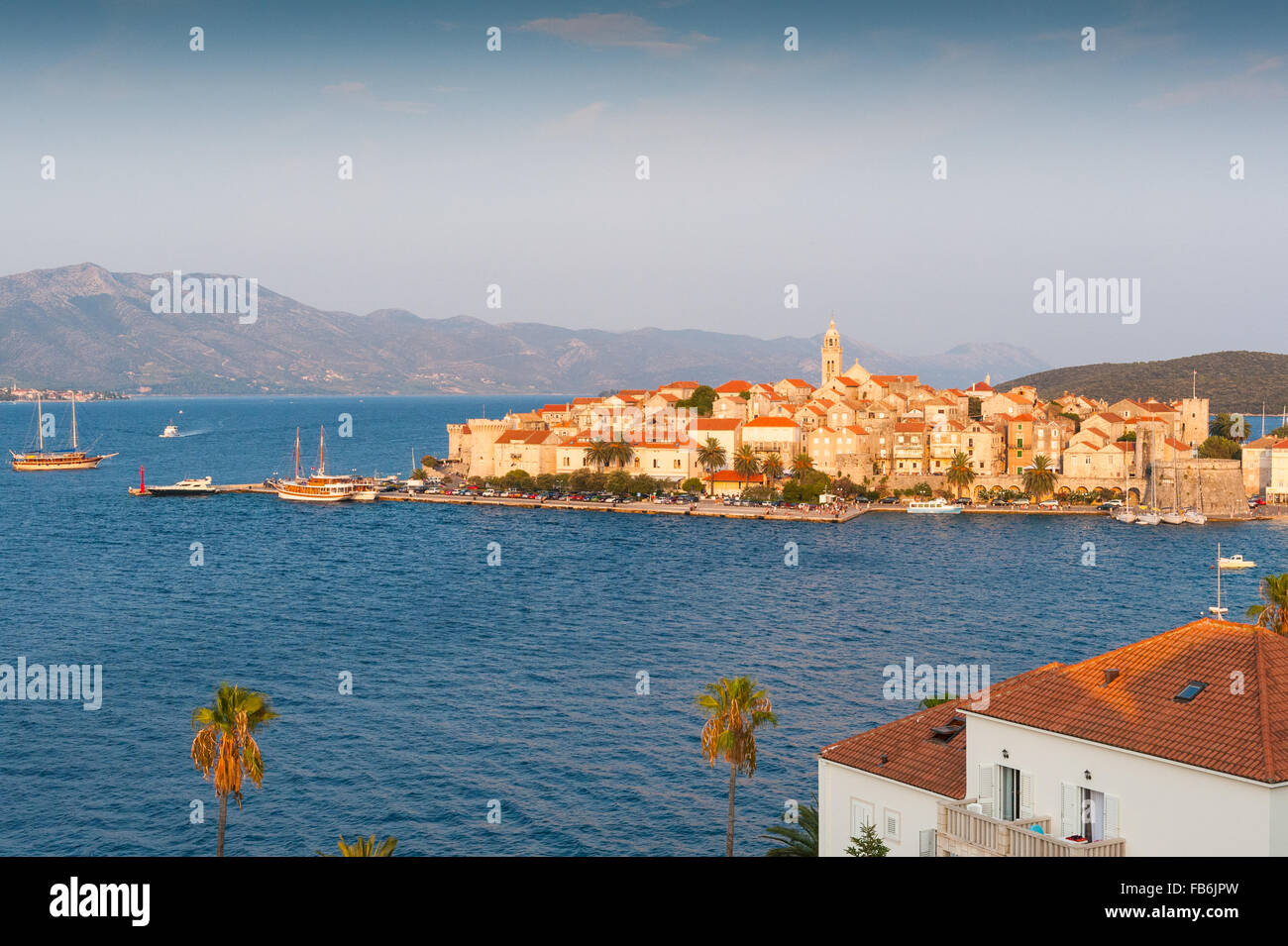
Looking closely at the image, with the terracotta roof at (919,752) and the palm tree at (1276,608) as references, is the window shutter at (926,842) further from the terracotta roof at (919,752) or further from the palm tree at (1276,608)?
the palm tree at (1276,608)

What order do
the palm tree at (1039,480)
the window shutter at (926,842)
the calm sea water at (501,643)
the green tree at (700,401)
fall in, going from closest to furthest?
the window shutter at (926,842)
the calm sea water at (501,643)
the palm tree at (1039,480)
the green tree at (700,401)

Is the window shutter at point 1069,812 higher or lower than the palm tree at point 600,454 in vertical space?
lower

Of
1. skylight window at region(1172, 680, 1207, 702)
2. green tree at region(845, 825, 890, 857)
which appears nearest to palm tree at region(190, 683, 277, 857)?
green tree at region(845, 825, 890, 857)

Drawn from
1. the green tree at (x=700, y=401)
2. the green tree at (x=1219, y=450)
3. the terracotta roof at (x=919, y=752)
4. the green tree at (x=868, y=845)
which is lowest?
the green tree at (x=868, y=845)

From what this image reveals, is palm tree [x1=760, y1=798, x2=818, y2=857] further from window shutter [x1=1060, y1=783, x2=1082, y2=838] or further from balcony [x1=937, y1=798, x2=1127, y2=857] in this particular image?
window shutter [x1=1060, y1=783, x2=1082, y2=838]

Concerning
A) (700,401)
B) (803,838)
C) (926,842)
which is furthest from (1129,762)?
(700,401)

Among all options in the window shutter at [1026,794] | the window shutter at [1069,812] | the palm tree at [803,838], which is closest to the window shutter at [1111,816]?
the window shutter at [1069,812]
